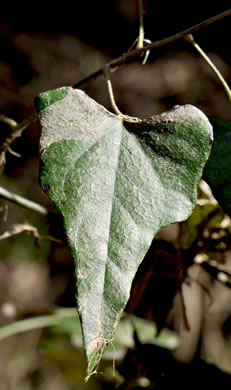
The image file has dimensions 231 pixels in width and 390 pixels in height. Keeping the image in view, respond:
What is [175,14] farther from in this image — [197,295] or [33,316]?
[33,316]

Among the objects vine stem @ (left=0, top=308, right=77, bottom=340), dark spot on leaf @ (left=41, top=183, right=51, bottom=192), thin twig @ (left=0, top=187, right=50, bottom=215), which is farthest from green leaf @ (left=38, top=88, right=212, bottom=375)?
vine stem @ (left=0, top=308, right=77, bottom=340)

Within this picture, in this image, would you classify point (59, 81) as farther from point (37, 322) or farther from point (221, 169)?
point (221, 169)

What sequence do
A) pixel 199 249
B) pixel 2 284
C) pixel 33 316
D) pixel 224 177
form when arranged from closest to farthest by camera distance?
pixel 224 177, pixel 199 249, pixel 33 316, pixel 2 284

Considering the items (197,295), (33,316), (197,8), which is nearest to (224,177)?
(33,316)

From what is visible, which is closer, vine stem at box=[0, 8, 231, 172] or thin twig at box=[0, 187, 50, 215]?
vine stem at box=[0, 8, 231, 172]

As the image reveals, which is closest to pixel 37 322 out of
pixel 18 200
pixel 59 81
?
pixel 18 200

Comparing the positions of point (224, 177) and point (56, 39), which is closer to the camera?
point (224, 177)

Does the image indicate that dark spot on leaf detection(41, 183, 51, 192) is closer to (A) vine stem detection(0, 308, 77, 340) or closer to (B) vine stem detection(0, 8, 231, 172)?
(B) vine stem detection(0, 8, 231, 172)
